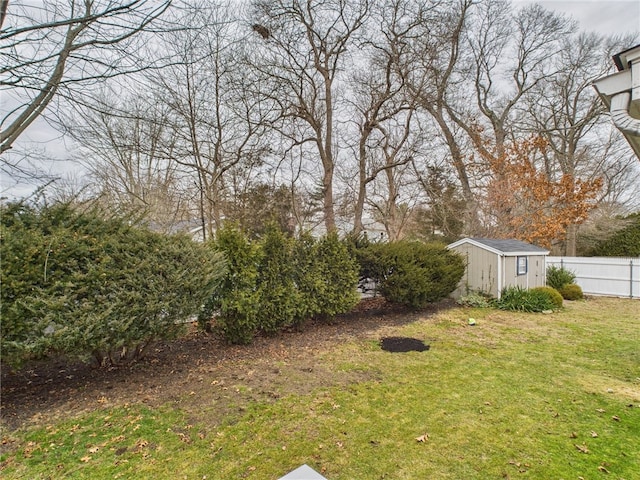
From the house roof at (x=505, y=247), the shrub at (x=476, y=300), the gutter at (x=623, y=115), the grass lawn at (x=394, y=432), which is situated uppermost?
the gutter at (x=623, y=115)

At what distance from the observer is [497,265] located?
350 inches

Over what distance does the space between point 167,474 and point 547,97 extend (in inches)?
813

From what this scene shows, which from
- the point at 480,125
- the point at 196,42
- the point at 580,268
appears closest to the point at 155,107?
the point at 196,42

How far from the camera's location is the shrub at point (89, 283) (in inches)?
118

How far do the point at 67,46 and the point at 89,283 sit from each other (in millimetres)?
3326

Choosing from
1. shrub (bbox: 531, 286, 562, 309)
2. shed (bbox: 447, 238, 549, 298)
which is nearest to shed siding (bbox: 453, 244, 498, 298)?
shed (bbox: 447, 238, 549, 298)

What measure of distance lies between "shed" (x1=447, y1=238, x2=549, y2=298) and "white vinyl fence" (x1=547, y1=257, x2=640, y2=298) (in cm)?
256

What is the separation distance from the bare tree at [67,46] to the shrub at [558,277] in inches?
512

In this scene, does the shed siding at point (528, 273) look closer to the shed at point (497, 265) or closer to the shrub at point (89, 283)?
the shed at point (497, 265)

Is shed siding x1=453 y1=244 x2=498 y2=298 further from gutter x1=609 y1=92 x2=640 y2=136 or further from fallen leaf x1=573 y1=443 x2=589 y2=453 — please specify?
fallen leaf x1=573 y1=443 x2=589 y2=453

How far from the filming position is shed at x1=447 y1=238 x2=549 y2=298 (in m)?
8.99

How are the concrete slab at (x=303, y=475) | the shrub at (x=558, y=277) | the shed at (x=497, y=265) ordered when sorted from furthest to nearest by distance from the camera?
the shrub at (x=558, y=277) → the shed at (x=497, y=265) → the concrete slab at (x=303, y=475)

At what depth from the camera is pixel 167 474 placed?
7.73ft

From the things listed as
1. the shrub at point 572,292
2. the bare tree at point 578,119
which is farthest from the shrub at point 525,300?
the bare tree at point 578,119
